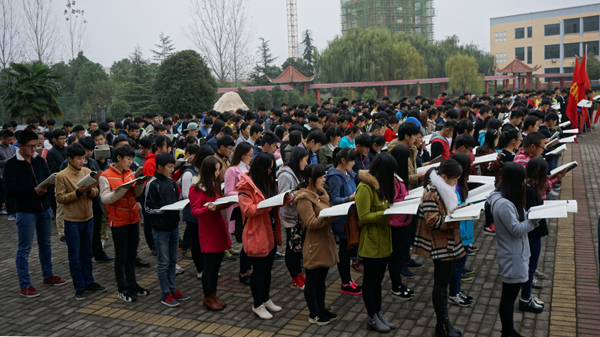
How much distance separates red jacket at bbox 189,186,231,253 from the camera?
17.0ft

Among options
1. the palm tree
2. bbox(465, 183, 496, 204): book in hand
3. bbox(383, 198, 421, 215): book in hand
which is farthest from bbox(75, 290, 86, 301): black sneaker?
the palm tree

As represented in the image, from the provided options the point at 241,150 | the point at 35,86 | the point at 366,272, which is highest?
the point at 35,86

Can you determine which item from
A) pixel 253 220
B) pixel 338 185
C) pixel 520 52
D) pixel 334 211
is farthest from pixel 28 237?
pixel 520 52

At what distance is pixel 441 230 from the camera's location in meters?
4.34

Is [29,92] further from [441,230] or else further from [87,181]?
[441,230]

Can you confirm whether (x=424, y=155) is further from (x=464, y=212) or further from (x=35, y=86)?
(x=35, y=86)

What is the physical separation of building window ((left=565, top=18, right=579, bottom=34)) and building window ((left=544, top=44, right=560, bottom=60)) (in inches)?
90.2

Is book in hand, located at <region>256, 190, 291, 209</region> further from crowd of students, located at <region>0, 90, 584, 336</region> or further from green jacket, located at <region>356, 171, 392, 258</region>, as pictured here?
green jacket, located at <region>356, 171, 392, 258</region>

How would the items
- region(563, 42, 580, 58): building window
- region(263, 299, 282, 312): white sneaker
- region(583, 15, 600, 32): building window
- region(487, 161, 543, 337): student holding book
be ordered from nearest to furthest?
1. region(487, 161, 543, 337): student holding book
2. region(263, 299, 282, 312): white sneaker
3. region(583, 15, 600, 32): building window
4. region(563, 42, 580, 58): building window

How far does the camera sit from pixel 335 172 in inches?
213

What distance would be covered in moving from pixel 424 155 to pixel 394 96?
3814 cm

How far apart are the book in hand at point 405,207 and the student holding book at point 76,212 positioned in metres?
3.38

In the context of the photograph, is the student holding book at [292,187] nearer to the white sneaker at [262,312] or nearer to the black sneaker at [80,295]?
the white sneaker at [262,312]

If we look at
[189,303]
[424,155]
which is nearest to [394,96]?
[424,155]
